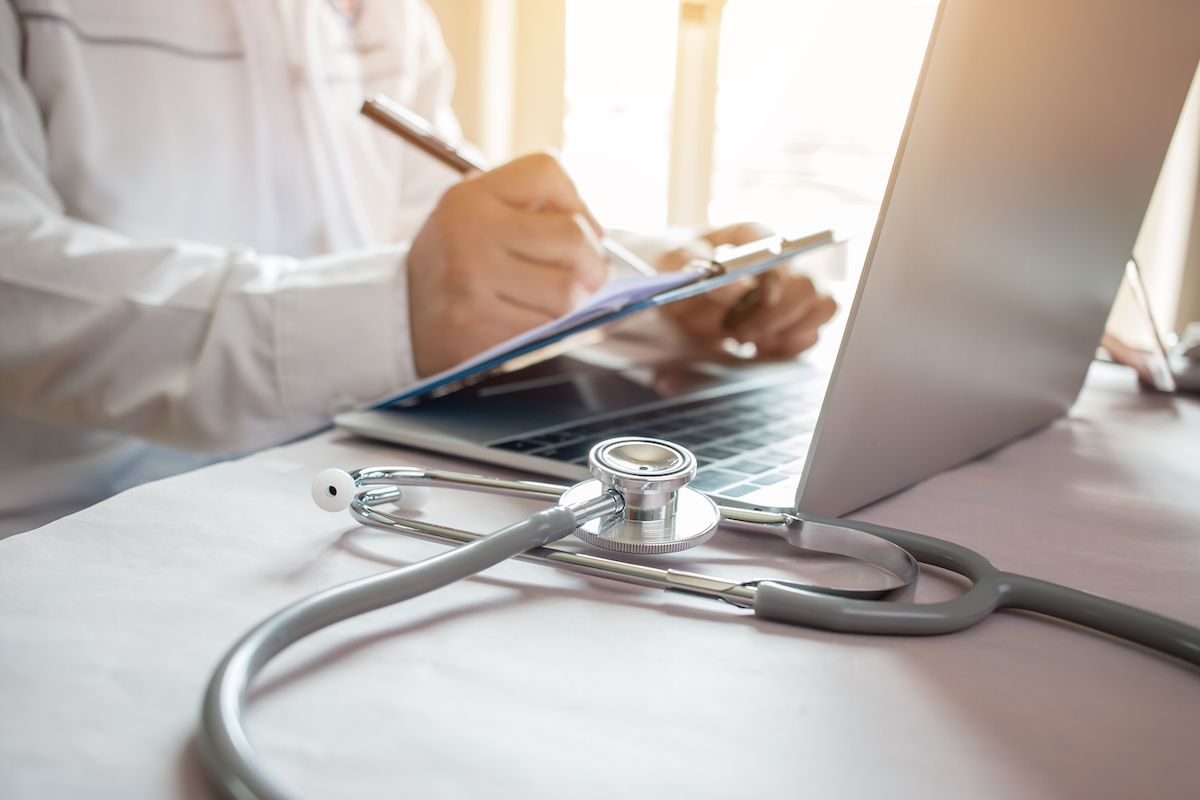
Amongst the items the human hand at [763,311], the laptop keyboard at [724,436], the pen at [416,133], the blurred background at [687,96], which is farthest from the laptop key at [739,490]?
the blurred background at [687,96]

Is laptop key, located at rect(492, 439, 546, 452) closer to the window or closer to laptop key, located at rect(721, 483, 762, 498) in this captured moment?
laptop key, located at rect(721, 483, 762, 498)

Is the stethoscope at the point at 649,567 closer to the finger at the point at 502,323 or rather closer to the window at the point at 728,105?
the finger at the point at 502,323

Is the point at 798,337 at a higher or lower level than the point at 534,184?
lower

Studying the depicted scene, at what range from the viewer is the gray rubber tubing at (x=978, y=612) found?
0.78ft

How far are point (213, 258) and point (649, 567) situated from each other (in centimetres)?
43

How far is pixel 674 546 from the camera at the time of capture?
0.28m

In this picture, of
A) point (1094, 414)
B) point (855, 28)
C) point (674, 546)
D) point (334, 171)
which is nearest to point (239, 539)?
point (674, 546)

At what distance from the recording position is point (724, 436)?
448mm

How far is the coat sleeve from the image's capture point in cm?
53

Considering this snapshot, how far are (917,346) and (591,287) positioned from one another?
0.29m

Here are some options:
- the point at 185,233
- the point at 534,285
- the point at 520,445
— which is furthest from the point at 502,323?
the point at 185,233

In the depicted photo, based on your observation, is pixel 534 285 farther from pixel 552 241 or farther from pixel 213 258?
pixel 213 258

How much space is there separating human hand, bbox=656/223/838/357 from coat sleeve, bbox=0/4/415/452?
0.29 meters

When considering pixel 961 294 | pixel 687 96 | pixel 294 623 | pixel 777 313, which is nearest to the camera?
pixel 294 623
